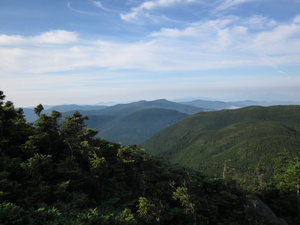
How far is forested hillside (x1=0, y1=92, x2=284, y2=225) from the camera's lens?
19.3 metres

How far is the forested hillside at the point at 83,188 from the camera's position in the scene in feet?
63.4

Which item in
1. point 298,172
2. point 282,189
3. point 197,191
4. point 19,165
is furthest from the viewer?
point 282,189

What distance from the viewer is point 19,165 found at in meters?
24.7

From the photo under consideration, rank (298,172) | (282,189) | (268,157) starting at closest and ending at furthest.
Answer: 1. (298,172)
2. (282,189)
3. (268,157)

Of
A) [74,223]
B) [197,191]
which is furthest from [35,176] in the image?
[197,191]

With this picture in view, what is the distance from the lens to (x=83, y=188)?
28.1 meters

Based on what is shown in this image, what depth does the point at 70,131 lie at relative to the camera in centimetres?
3697

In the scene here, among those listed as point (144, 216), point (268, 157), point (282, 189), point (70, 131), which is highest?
point (70, 131)

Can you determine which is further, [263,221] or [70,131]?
[70,131]

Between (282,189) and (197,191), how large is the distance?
44.9 m

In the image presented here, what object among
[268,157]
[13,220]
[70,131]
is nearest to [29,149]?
[70,131]

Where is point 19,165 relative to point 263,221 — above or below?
above

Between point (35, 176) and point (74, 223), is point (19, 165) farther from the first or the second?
point (74, 223)

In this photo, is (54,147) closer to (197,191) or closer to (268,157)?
(197,191)
